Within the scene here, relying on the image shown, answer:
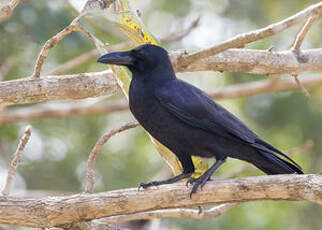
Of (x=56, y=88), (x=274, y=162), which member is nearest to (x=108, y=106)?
(x=56, y=88)

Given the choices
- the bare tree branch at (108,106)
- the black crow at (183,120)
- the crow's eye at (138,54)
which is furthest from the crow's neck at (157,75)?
the bare tree branch at (108,106)

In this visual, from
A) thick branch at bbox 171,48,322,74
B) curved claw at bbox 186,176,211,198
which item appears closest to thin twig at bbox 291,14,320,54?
thick branch at bbox 171,48,322,74

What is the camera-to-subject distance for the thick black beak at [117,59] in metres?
4.45

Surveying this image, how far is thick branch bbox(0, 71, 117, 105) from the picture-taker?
182 inches

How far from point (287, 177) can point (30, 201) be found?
1.62 meters

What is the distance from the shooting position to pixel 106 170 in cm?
880

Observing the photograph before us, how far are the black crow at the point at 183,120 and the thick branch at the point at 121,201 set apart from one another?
0.36 m

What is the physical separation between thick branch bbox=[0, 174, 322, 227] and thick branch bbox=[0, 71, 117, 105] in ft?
2.77

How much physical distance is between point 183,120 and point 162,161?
15.8 feet

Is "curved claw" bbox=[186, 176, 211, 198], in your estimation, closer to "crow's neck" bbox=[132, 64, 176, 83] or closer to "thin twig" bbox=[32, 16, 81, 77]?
"crow's neck" bbox=[132, 64, 176, 83]

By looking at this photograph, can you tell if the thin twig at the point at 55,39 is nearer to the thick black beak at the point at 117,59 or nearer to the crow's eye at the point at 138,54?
the thick black beak at the point at 117,59

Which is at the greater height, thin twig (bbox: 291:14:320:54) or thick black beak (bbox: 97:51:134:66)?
thin twig (bbox: 291:14:320:54)

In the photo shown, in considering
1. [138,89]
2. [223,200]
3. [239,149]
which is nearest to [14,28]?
[138,89]

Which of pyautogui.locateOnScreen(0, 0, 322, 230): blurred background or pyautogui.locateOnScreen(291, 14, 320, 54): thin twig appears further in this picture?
pyautogui.locateOnScreen(0, 0, 322, 230): blurred background
